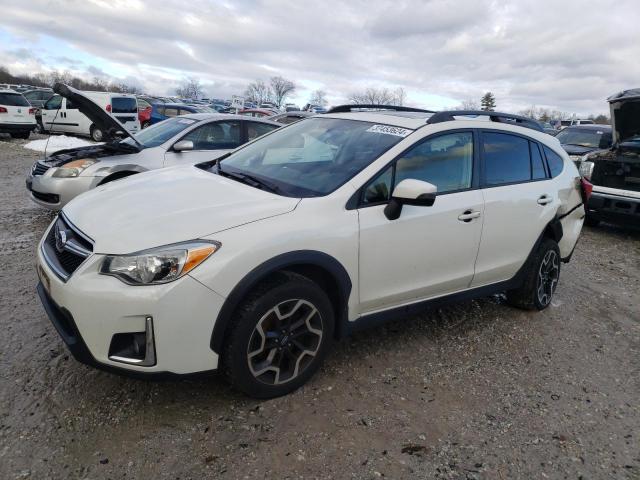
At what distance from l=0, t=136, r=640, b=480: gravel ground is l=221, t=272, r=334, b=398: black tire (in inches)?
6.2

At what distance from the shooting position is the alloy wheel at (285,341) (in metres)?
2.68

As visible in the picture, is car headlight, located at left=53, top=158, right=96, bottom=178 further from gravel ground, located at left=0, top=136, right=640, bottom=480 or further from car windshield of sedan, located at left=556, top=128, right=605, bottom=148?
car windshield of sedan, located at left=556, top=128, right=605, bottom=148

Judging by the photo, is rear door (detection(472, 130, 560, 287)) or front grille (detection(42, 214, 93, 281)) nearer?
front grille (detection(42, 214, 93, 281))

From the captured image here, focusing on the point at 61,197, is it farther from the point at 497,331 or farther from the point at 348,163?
the point at 497,331

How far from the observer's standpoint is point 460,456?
255 centimetres

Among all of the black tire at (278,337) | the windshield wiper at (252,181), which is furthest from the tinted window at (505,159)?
the black tire at (278,337)

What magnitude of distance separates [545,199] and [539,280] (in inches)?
28.9

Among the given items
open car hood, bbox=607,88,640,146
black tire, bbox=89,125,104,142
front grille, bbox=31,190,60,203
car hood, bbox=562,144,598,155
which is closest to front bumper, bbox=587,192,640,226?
open car hood, bbox=607,88,640,146

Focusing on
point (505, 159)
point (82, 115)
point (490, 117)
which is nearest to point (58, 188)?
point (490, 117)

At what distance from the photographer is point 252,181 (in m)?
3.21

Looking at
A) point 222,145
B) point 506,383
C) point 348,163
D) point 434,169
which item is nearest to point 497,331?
point 506,383

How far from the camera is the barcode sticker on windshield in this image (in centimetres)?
332

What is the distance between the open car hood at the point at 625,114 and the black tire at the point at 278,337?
242 inches

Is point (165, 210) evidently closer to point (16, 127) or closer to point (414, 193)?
point (414, 193)
